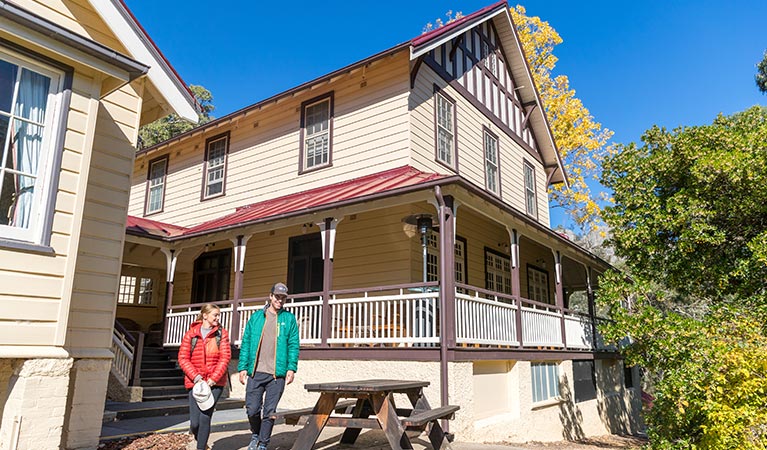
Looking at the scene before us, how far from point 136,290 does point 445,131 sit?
34.7 feet

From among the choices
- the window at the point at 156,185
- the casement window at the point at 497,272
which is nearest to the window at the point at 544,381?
the casement window at the point at 497,272

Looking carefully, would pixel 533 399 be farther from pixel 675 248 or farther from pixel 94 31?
→ pixel 94 31

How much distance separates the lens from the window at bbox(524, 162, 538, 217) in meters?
18.4

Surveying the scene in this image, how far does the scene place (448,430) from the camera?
26.2ft

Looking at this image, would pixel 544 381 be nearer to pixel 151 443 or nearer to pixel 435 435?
pixel 435 435

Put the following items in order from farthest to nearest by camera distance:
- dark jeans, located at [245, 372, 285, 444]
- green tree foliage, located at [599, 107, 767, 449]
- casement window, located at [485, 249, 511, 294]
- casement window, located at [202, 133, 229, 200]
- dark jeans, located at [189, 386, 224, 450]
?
casement window, located at [202, 133, 229, 200] → casement window, located at [485, 249, 511, 294] → green tree foliage, located at [599, 107, 767, 449] → dark jeans, located at [245, 372, 285, 444] → dark jeans, located at [189, 386, 224, 450]

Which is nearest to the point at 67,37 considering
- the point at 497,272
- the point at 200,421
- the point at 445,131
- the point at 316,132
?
the point at 200,421

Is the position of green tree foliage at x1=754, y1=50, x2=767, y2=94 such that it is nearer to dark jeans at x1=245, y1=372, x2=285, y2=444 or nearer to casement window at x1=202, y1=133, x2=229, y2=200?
casement window at x1=202, y1=133, x2=229, y2=200

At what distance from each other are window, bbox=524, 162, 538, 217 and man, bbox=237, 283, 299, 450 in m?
13.7

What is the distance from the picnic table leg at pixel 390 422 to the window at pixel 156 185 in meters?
14.4

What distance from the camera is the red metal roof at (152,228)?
13.1m

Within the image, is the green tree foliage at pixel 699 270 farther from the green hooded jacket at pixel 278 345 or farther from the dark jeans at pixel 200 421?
the dark jeans at pixel 200 421

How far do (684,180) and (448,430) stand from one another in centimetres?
676

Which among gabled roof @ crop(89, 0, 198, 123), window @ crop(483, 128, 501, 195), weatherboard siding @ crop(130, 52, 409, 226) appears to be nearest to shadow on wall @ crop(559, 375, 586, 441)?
window @ crop(483, 128, 501, 195)
